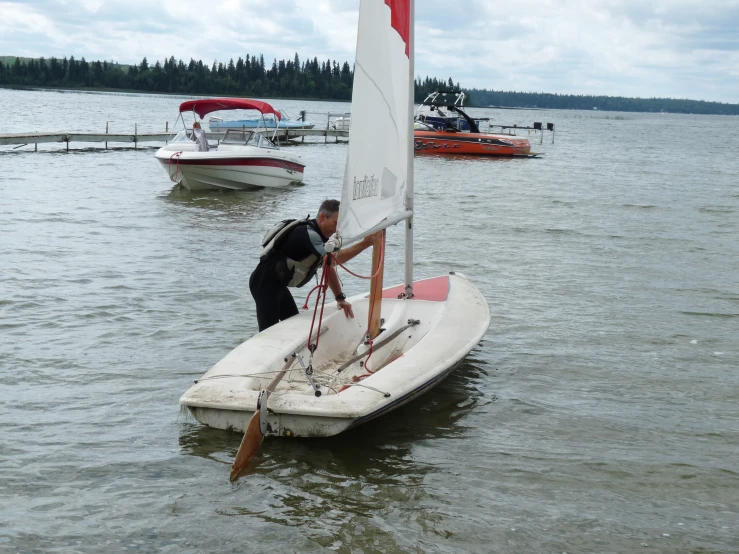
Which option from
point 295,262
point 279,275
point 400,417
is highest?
point 295,262

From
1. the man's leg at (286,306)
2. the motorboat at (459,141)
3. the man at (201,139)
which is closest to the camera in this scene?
the man's leg at (286,306)

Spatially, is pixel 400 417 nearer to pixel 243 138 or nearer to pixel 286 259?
pixel 286 259

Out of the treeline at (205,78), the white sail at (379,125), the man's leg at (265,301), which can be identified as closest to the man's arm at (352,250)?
the white sail at (379,125)

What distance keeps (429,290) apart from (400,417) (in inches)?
88.5

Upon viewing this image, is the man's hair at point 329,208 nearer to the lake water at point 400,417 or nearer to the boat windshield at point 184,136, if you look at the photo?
the lake water at point 400,417

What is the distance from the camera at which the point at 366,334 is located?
773 centimetres

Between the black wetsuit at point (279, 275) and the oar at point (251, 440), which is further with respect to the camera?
the black wetsuit at point (279, 275)

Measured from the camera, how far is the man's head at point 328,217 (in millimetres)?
7086

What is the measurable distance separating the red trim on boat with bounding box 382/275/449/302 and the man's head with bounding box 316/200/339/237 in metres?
1.84

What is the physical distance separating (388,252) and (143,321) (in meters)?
6.52

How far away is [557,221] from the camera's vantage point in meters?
20.6

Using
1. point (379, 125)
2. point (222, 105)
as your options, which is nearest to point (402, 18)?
point (379, 125)

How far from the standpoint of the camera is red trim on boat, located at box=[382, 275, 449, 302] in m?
8.73

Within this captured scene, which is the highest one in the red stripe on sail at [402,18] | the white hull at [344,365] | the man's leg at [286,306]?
the red stripe on sail at [402,18]
